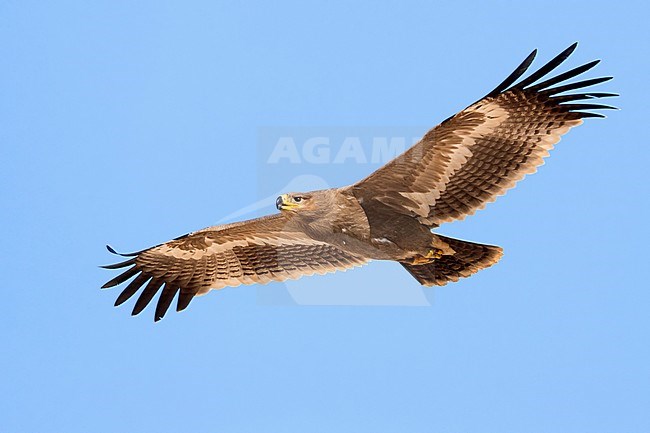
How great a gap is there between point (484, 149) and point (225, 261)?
3.61 meters

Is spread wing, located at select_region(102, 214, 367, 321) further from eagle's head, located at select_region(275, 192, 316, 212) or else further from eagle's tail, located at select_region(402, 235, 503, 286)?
eagle's head, located at select_region(275, 192, 316, 212)

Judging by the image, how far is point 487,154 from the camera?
1164 centimetres

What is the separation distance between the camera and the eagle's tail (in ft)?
40.4

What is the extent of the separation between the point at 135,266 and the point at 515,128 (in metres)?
4.78

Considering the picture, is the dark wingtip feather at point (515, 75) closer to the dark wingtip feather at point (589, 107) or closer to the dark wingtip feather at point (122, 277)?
the dark wingtip feather at point (589, 107)

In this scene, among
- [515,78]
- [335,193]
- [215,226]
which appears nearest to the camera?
[515,78]

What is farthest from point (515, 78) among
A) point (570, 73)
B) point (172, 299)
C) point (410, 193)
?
point (172, 299)

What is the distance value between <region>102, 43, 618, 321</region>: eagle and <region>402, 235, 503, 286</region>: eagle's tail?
0.01 meters

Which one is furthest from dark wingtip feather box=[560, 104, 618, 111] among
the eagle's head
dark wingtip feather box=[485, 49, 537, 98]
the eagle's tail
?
the eagle's head

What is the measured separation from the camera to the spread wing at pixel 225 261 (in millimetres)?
13055

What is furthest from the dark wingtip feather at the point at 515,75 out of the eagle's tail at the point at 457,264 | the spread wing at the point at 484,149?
the eagle's tail at the point at 457,264

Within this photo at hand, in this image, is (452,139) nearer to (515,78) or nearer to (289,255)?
(515,78)

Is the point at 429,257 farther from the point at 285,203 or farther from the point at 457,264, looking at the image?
the point at 285,203

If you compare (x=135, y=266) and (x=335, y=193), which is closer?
(x=335, y=193)
